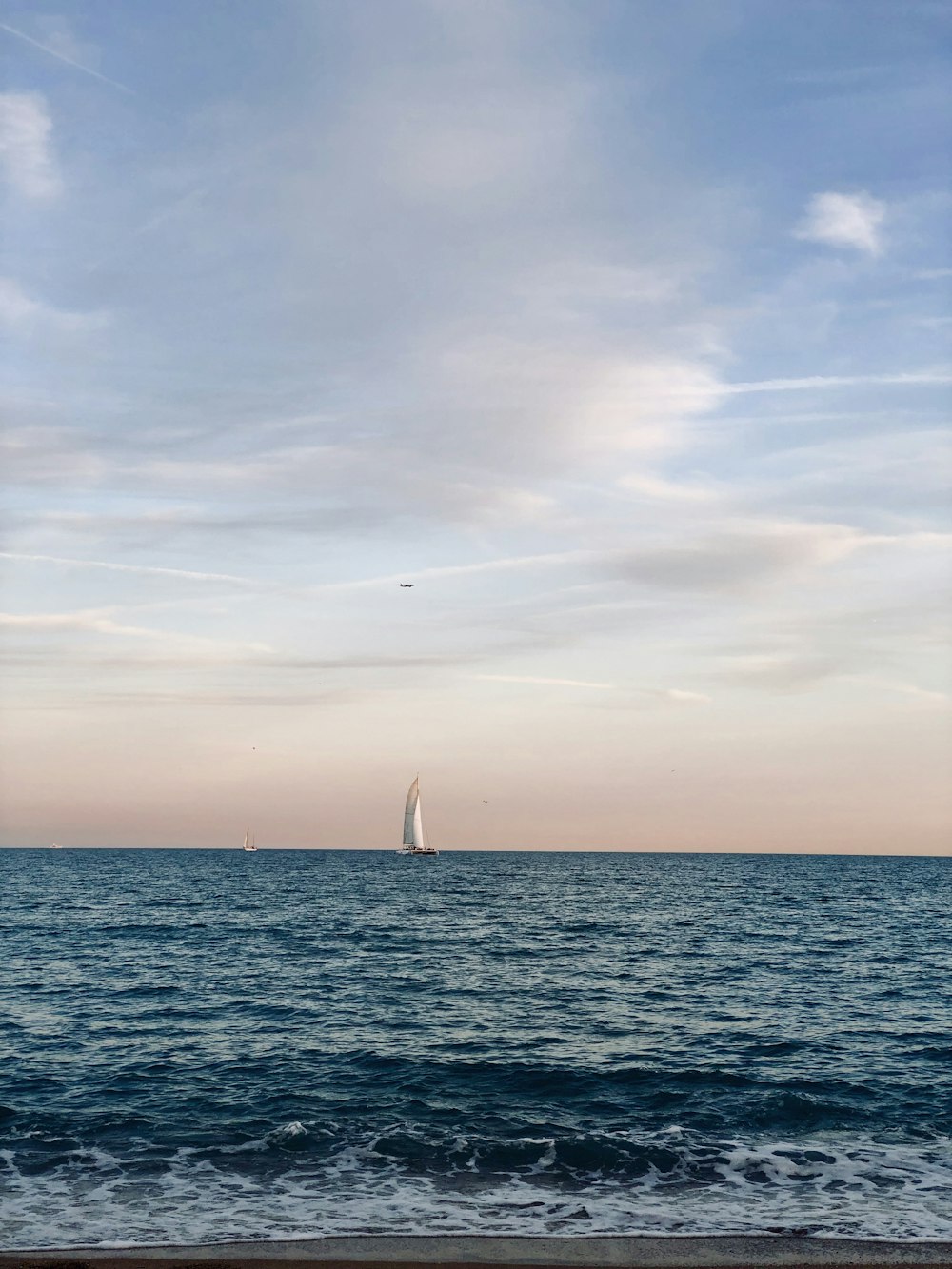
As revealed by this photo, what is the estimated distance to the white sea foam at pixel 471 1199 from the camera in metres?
19.0

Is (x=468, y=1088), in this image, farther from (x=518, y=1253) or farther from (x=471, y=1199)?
(x=518, y=1253)

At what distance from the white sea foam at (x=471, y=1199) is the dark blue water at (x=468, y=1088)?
0.27 feet

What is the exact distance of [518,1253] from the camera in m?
17.7

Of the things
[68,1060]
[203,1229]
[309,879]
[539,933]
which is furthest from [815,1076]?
[309,879]

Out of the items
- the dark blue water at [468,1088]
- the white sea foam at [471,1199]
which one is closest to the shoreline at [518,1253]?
the white sea foam at [471,1199]

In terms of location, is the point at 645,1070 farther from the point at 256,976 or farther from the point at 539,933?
the point at 539,933

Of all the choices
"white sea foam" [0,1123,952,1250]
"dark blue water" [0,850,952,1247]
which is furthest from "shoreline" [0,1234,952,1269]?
"dark blue water" [0,850,952,1247]

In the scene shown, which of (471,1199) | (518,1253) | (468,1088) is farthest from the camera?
(468,1088)

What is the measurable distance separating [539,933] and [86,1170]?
5506cm

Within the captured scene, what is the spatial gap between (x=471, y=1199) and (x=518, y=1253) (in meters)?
3.27

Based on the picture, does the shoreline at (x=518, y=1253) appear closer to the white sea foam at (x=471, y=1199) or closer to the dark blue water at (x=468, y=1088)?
the white sea foam at (x=471, y=1199)

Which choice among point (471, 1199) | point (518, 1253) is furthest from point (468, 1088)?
point (518, 1253)

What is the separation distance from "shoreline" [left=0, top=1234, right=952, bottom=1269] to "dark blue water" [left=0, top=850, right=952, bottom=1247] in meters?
0.66

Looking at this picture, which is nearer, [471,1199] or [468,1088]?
[471,1199]
